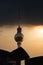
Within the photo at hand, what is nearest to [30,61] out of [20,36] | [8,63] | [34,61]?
[34,61]

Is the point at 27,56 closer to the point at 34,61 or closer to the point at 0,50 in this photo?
the point at 34,61

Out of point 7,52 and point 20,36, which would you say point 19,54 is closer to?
point 7,52

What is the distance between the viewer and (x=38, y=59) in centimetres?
1383

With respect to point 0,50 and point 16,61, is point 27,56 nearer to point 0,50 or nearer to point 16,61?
point 16,61

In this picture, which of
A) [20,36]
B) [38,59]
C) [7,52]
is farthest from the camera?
[20,36]

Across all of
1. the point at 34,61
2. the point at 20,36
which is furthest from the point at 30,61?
the point at 20,36

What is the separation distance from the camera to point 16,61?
47.7 feet

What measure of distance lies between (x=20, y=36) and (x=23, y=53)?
42.4 feet

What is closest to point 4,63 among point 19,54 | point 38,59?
point 19,54

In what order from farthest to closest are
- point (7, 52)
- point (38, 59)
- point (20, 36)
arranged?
point (20, 36) → point (7, 52) → point (38, 59)

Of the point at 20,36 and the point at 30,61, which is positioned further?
the point at 20,36

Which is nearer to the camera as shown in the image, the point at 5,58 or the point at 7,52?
the point at 5,58

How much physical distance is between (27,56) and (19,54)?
26.0 inches

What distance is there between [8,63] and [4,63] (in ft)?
0.82
